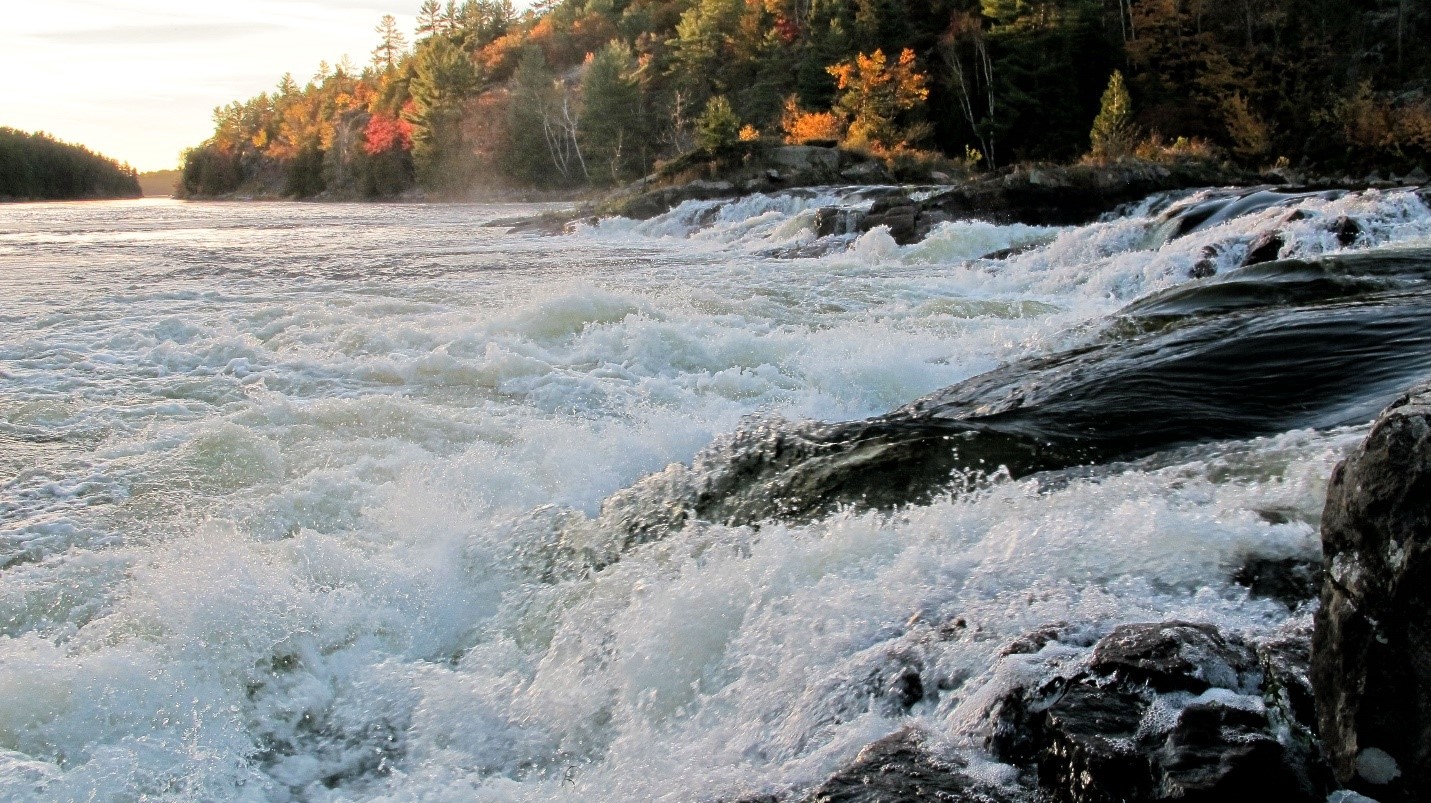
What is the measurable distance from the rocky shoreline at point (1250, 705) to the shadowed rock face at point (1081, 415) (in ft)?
5.74

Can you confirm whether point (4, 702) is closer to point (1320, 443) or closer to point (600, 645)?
point (600, 645)

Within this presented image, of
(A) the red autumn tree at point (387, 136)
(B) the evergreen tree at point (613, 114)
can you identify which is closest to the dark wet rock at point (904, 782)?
(B) the evergreen tree at point (613, 114)

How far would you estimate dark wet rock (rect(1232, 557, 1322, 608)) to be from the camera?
2.86 meters

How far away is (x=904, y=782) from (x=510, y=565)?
2617mm

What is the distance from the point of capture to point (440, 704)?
3410mm

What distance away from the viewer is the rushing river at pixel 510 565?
2.95 meters

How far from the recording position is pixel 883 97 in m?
34.8

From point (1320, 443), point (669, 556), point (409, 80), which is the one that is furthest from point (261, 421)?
point (409, 80)

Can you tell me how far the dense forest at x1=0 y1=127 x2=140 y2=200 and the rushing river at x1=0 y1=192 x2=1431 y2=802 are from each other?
59.2 metres

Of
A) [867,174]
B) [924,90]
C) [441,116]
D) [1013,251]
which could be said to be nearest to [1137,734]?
[1013,251]

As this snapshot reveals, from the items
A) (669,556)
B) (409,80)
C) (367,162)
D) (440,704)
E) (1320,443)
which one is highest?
(409,80)

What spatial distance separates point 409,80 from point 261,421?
2772 inches

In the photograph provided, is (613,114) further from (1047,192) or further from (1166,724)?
(1166,724)

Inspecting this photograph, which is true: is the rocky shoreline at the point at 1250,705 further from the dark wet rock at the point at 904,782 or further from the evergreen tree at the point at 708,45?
the evergreen tree at the point at 708,45
